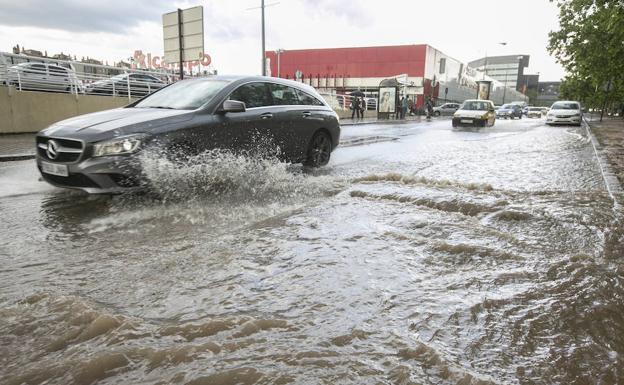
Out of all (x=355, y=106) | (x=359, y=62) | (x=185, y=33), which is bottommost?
(x=355, y=106)

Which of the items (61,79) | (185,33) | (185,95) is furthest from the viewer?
(185,33)

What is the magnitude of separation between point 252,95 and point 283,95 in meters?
0.76

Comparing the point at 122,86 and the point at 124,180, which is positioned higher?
the point at 122,86

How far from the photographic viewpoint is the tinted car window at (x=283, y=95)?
259 inches

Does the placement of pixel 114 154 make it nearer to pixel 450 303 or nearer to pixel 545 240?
pixel 450 303

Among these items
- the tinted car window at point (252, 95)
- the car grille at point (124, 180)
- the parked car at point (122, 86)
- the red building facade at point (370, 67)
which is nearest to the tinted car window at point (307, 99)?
the tinted car window at point (252, 95)

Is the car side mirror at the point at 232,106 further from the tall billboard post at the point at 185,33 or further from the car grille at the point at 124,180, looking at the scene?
the tall billboard post at the point at 185,33

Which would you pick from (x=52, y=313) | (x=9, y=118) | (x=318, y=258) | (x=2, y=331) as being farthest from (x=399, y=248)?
(x=9, y=118)

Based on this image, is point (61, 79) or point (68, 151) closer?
point (68, 151)

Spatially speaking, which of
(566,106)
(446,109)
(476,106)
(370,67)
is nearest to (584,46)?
(566,106)

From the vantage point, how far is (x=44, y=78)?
12.5 metres

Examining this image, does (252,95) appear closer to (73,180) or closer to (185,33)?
(73,180)

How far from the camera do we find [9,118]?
1154cm

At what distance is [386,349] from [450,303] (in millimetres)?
690
